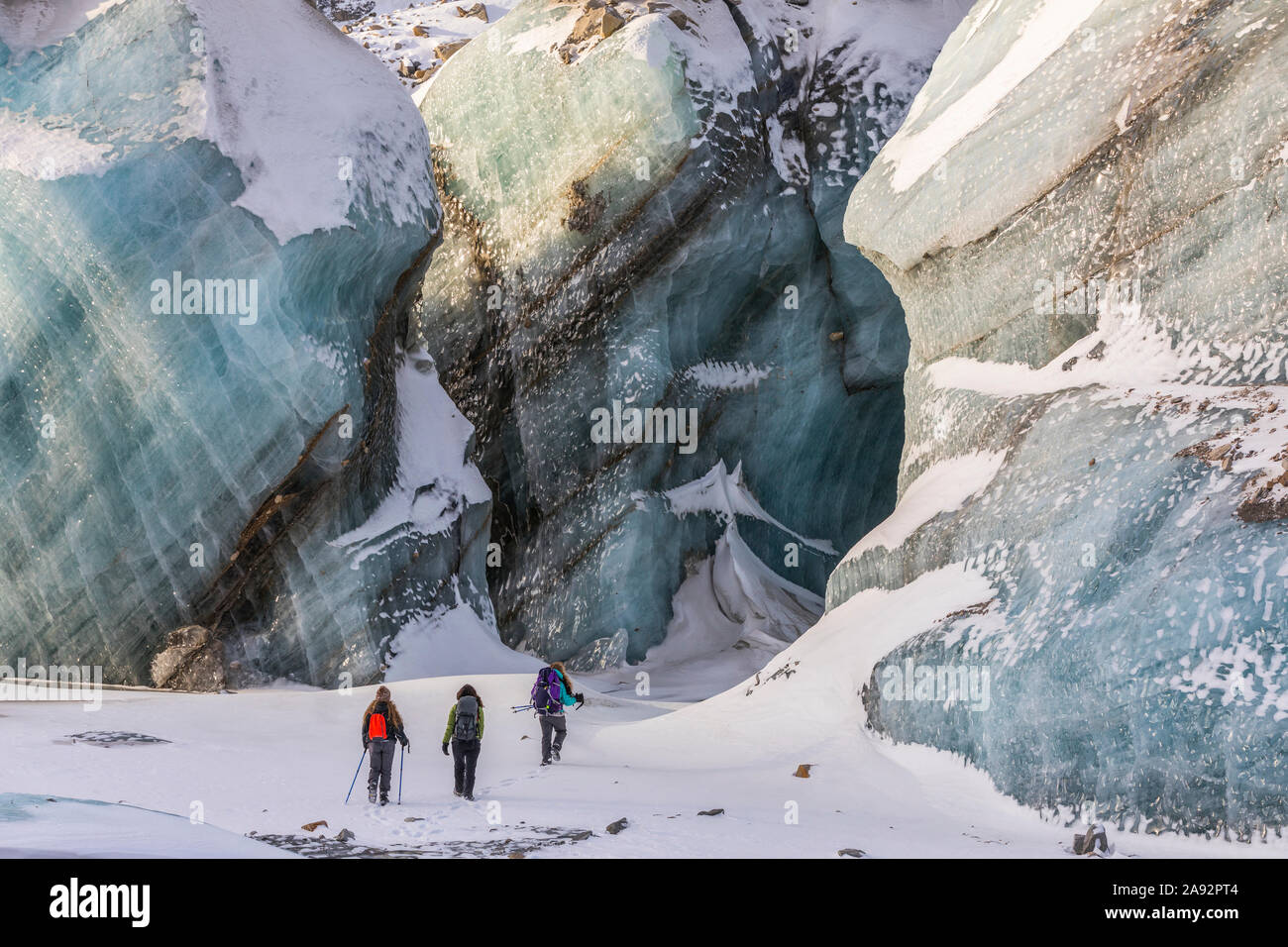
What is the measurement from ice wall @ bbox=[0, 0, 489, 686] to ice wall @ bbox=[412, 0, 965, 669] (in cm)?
446

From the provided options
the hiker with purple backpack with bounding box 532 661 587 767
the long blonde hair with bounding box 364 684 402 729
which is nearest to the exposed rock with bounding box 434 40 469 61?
the hiker with purple backpack with bounding box 532 661 587 767

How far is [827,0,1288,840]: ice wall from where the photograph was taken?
7703 millimetres

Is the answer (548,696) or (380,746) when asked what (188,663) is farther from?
(380,746)

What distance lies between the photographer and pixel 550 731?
10750mm

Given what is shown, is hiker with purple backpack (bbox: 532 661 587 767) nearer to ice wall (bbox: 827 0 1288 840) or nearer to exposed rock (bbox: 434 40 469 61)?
ice wall (bbox: 827 0 1288 840)

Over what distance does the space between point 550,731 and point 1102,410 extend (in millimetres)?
5198

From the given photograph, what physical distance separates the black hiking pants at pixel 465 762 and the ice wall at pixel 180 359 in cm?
733

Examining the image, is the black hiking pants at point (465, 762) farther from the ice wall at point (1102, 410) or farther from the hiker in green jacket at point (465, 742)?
the ice wall at point (1102, 410)

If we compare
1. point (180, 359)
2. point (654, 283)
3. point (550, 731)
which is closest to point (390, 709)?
point (550, 731)

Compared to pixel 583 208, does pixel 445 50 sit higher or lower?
higher

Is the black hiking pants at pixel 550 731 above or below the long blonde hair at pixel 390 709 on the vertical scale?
below

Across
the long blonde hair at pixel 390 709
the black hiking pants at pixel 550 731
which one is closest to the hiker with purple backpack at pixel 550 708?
the black hiking pants at pixel 550 731

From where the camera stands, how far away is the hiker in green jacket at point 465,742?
30.1 feet
